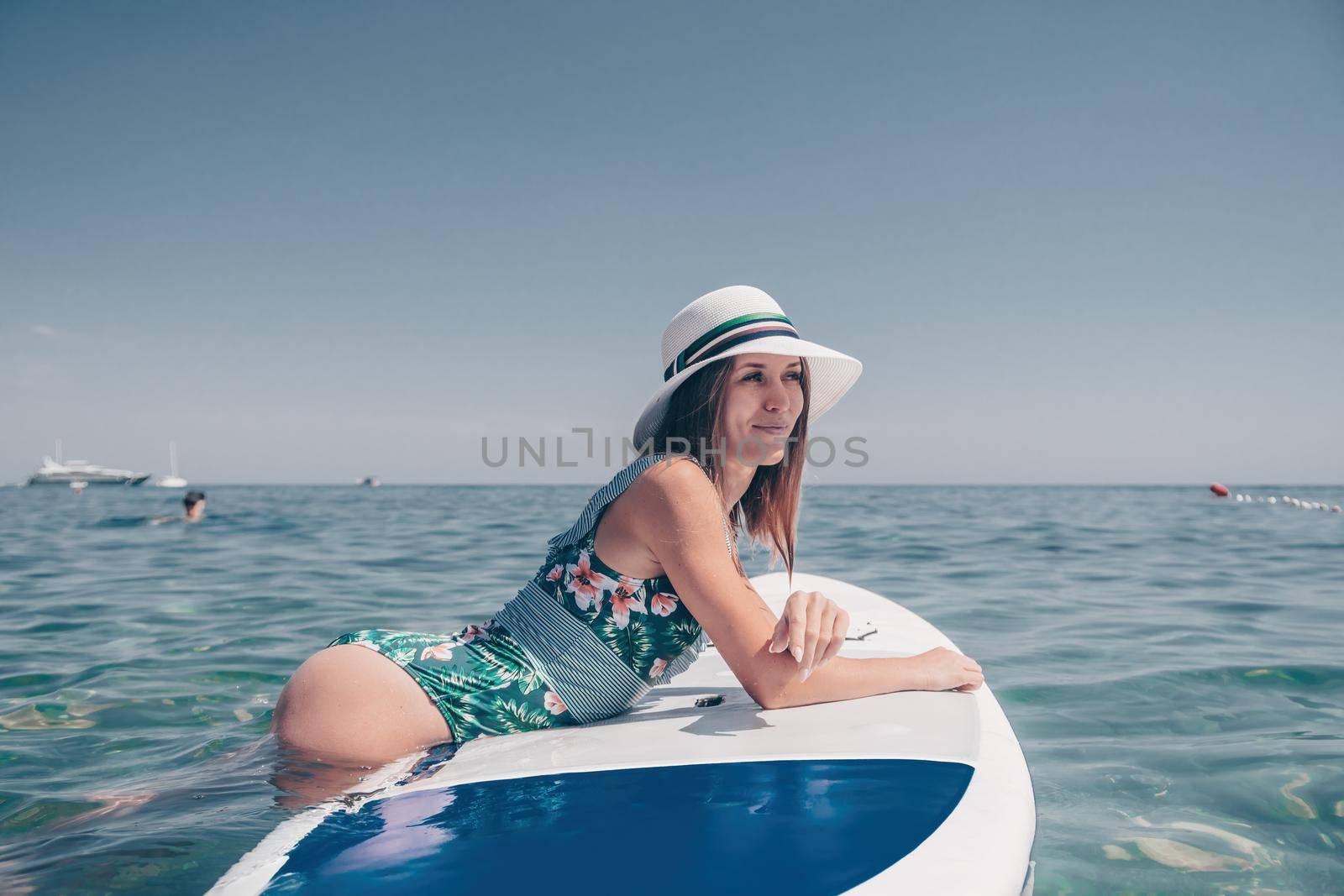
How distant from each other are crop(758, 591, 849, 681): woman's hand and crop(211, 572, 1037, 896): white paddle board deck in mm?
197

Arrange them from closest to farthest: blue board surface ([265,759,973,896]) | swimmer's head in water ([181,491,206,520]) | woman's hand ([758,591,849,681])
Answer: blue board surface ([265,759,973,896]), woman's hand ([758,591,849,681]), swimmer's head in water ([181,491,206,520])

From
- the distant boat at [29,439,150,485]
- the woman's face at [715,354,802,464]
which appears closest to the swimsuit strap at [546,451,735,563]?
the woman's face at [715,354,802,464]

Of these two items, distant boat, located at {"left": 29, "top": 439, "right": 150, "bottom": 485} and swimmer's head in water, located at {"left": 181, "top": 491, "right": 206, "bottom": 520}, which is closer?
swimmer's head in water, located at {"left": 181, "top": 491, "right": 206, "bottom": 520}

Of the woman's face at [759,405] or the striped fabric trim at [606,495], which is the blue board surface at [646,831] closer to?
the striped fabric trim at [606,495]

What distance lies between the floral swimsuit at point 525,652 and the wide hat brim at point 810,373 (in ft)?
1.36

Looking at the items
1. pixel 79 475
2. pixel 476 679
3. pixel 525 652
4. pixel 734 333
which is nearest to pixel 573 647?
pixel 525 652

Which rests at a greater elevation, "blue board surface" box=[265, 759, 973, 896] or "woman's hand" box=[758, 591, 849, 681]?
"woman's hand" box=[758, 591, 849, 681]

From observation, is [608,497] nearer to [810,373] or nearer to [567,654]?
[567,654]

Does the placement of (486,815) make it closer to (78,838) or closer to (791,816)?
(791,816)

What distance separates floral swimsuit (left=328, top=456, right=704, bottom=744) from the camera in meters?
2.02

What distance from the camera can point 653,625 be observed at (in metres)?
2.06

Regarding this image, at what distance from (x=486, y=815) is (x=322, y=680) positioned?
2.24 feet

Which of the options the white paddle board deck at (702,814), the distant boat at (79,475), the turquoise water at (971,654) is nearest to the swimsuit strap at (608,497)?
the white paddle board deck at (702,814)

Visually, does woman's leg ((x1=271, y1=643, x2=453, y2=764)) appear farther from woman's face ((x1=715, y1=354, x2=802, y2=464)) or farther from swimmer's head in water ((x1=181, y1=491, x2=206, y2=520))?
swimmer's head in water ((x1=181, y1=491, x2=206, y2=520))
